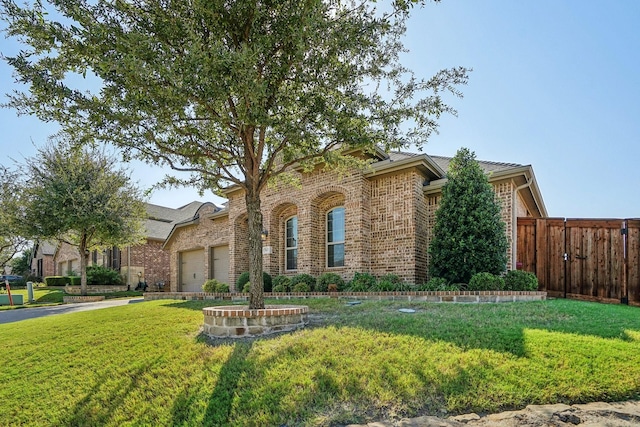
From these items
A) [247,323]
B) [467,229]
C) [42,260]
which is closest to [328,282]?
[467,229]

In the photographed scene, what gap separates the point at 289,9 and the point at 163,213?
25.6 meters

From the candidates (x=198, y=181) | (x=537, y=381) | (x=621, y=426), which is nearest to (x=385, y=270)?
(x=198, y=181)

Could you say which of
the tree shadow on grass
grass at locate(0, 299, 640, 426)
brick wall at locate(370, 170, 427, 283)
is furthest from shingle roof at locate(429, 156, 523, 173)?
the tree shadow on grass

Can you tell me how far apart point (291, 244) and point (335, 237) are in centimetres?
208

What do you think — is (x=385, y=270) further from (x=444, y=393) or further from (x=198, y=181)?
(x=444, y=393)

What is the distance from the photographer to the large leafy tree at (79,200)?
17.1 m

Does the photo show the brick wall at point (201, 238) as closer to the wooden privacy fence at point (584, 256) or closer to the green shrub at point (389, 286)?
the green shrub at point (389, 286)

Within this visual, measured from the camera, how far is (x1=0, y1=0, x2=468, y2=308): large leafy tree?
18.7ft

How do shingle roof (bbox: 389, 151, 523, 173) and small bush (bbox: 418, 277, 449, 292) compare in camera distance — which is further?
shingle roof (bbox: 389, 151, 523, 173)

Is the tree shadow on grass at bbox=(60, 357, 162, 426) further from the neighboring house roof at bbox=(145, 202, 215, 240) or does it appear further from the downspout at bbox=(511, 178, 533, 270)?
the neighboring house roof at bbox=(145, 202, 215, 240)

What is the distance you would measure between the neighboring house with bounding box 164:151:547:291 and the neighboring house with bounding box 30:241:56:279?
29883mm

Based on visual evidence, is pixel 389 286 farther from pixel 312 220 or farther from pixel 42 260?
pixel 42 260

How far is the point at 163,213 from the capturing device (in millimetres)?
29172

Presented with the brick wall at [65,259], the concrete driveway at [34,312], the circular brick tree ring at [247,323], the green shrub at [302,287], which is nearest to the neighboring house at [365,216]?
A: the green shrub at [302,287]
